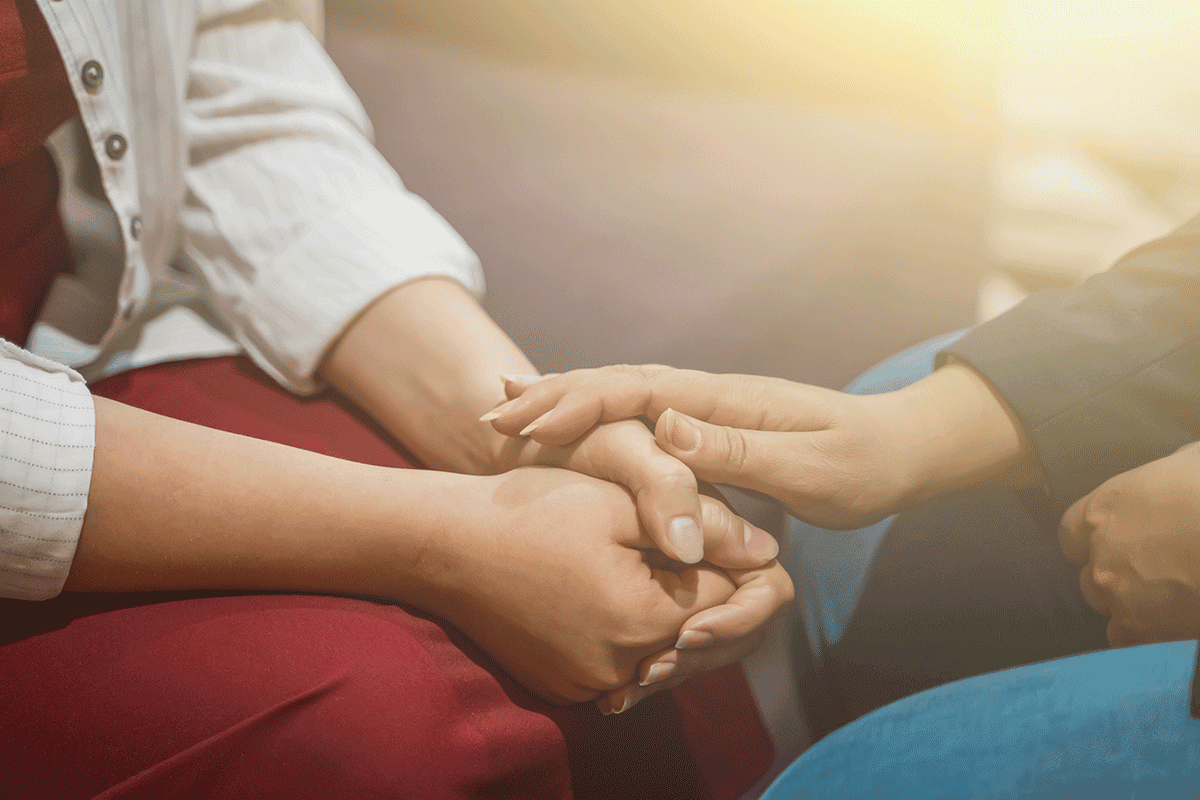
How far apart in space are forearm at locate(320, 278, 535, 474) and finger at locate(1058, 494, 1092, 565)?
12.1 inches

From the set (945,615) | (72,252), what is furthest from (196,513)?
(945,615)

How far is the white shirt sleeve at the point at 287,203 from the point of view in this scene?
48cm

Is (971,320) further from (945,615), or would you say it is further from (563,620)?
(563,620)

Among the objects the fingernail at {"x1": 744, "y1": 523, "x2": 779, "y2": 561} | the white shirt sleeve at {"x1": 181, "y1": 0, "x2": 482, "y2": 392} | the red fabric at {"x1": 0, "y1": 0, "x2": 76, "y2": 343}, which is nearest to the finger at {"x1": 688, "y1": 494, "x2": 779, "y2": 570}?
the fingernail at {"x1": 744, "y1": 523, "x2": 779, "y2": 561}

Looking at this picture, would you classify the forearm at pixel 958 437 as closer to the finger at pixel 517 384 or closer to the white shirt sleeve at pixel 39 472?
the finger at pixel 517 384

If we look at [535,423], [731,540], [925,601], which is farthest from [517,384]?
[925,601]

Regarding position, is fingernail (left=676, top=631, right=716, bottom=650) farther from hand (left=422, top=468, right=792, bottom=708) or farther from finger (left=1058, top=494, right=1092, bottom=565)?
finger (left=1058, top=494, right=1092, bottom=565)

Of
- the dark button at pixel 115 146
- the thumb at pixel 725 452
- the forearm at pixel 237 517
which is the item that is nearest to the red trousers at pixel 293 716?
the forearm at pixel 237 517

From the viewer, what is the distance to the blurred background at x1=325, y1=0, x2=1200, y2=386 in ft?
1.17

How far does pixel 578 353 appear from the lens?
1.46 feet

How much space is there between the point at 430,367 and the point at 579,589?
0.63 ft

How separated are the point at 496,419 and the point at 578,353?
3.4 inches

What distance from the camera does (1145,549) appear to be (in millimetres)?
308

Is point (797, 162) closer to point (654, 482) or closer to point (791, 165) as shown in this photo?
point (791, 165)
